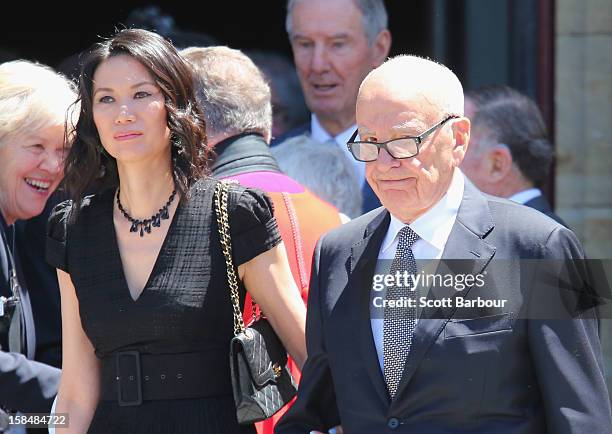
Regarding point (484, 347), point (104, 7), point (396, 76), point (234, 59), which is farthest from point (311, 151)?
point (104, 7)

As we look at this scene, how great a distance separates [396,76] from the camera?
2.63m

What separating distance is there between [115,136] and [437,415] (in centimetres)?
119

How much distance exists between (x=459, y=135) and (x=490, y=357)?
0.54m

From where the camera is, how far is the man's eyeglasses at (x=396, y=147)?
260 cm

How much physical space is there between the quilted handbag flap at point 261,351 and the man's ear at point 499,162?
174 cm

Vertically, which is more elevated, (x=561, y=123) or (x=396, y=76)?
(x=561, y=123)

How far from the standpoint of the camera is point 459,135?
8.79ft

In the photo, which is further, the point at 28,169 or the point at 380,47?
the point at 380,47

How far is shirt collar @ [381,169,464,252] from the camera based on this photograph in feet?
8.79

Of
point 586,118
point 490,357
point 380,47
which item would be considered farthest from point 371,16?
point 490,357

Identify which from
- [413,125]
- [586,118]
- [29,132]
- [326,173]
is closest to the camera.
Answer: [413,125]

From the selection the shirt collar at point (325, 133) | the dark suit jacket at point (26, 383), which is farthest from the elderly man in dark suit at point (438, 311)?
the shirt collar at point (325, 133)

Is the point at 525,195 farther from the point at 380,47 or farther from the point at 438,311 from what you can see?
the point at 438,311

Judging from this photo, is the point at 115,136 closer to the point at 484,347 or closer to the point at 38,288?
the point at 38,288
